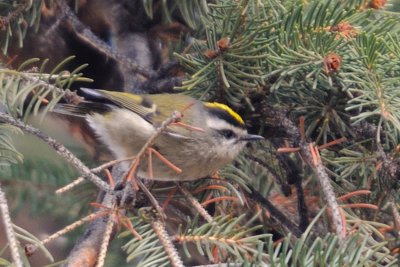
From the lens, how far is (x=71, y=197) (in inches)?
68.4

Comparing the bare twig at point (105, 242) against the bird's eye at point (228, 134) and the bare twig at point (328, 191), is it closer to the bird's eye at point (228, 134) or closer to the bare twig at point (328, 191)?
the bare twig at point (328, 191)

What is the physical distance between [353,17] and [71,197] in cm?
84

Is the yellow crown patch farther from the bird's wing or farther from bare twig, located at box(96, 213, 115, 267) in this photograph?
bare twig, located at box(96, 213, 115, 267)

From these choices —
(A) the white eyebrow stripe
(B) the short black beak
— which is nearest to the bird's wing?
(A) the white eyebrow stripe

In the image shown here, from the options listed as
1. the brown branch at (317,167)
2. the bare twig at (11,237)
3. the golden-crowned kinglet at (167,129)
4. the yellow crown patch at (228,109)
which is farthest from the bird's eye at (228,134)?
the bare twig at (11,237)

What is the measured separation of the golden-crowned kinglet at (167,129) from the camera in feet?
5.04

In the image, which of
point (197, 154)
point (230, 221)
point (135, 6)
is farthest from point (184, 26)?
point (230, 221)

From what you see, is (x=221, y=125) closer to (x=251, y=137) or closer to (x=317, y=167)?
(x=251, y=137)

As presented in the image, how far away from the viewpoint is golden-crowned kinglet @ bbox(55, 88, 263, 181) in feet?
5.04

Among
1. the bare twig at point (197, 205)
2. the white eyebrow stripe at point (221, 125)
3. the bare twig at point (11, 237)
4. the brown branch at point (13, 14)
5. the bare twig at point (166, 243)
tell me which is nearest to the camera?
the bare twig at point (11, 237)

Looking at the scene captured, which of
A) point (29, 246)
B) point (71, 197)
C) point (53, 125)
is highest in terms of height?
point (29, 246)

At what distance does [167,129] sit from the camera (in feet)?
5.03

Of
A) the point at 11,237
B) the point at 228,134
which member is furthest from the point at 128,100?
the point at 11,237

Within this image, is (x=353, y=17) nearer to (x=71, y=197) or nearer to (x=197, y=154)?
(x=197, y=154)
